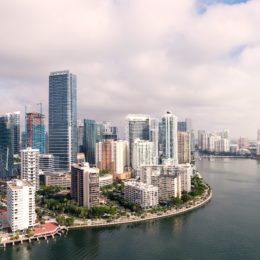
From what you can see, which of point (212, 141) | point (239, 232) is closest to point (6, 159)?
point (239, 232)

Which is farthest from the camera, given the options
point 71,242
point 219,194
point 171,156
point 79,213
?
point 171,156

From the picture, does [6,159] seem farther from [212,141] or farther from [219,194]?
[212,141]

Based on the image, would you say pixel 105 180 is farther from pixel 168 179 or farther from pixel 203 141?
pixel 203 141

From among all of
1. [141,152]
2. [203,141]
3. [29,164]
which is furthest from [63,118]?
[203,141]

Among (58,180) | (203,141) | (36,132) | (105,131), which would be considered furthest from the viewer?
(203,141)

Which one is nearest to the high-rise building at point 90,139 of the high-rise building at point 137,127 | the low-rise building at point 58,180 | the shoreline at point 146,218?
the high-rise building at point 137,127

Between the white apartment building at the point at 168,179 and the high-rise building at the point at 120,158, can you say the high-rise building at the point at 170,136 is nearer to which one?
the high-rise building at the point at 120,158
